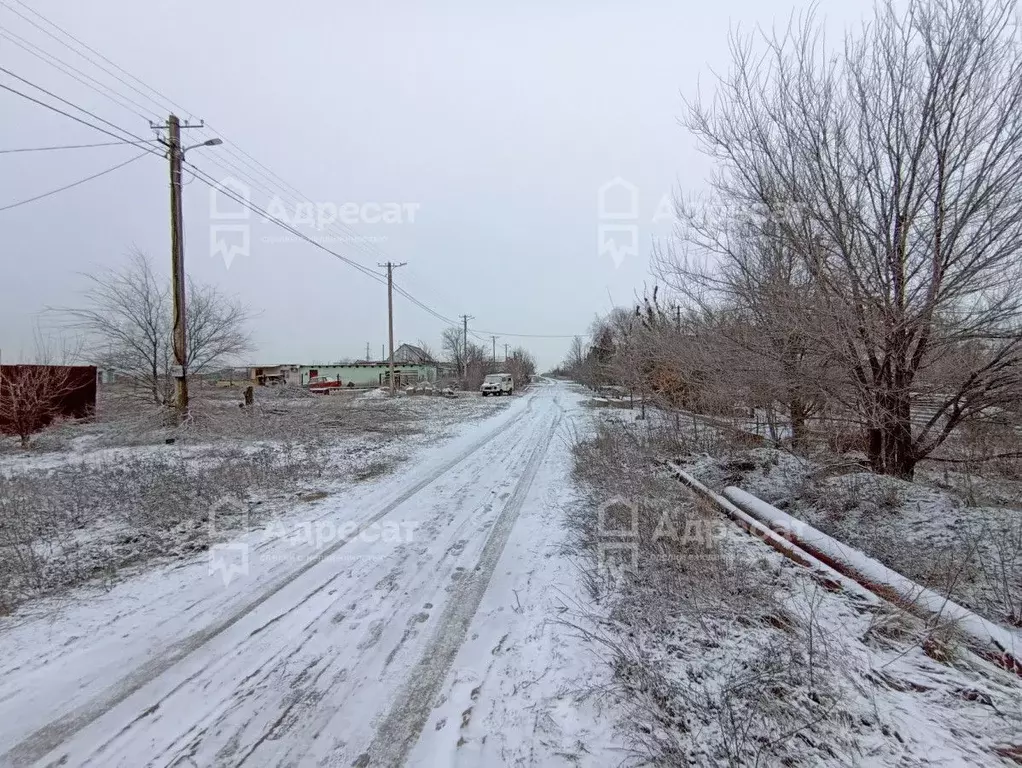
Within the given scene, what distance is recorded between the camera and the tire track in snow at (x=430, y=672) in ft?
7.11

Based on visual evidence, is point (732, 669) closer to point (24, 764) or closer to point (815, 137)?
point (24, 764)

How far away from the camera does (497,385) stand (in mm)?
36438

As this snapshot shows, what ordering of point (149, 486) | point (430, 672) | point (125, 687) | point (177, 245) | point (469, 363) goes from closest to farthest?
point (125, 687) → point (430, 672) → point (149, 486) → point (177, 245) → point (469, 363)

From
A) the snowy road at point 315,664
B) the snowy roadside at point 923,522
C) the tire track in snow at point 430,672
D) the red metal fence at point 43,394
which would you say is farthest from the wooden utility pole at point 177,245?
the snowy roadside at point 923,522

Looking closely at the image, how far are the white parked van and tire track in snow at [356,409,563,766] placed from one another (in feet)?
102

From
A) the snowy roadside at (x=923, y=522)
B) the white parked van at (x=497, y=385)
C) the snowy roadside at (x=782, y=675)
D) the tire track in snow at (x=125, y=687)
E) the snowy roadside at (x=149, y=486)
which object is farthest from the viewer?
the white parked van at (x=497, y=385)

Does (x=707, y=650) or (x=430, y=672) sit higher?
(x=707, y=650)

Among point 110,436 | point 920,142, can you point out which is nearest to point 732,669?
point 920,142

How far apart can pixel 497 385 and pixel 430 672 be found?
111ft

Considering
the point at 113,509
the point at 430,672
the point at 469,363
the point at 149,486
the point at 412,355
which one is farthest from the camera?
the point at 412,355

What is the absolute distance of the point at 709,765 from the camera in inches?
76.9

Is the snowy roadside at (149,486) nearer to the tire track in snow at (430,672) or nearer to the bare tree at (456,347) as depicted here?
the tire track in snow at (430,672)

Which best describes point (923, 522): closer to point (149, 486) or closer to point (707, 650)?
point (707, 650)

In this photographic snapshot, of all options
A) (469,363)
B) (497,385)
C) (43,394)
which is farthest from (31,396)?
(469,363)
